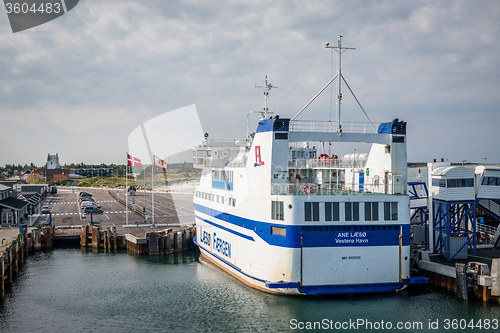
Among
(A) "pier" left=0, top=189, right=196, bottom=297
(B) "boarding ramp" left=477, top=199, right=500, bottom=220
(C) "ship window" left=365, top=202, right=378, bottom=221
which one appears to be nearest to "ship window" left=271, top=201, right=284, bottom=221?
(C) "ship window" left=365, top=202, right=378, bottom=221

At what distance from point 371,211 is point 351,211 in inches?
46.5

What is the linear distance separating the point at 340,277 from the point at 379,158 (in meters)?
7.88

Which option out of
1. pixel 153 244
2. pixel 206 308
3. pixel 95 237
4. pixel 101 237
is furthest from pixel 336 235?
pixel 95 237

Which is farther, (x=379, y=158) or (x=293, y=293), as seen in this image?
(x=379, y=158)

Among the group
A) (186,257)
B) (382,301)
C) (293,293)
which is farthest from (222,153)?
A: (382,301)

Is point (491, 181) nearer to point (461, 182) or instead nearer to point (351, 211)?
point (461, 182)

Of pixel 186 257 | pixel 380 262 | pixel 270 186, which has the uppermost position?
pixel 270 186

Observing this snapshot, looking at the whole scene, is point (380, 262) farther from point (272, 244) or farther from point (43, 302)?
point (43, 302)

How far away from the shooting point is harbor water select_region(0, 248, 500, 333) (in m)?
19.6

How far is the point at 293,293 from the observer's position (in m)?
22.2

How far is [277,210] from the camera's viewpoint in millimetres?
22000

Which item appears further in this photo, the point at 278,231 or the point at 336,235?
the point at 278,231

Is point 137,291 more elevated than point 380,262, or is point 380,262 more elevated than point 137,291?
point 380,262

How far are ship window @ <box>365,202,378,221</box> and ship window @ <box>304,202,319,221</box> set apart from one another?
9.40 feet
